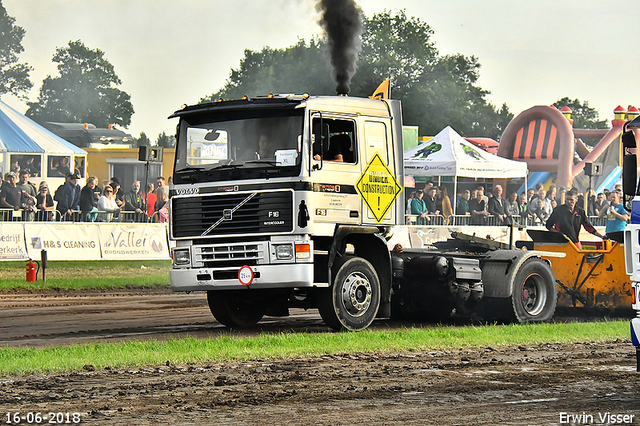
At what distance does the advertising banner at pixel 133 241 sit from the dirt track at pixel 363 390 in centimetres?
1074

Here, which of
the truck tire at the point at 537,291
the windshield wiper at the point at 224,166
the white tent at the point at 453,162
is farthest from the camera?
the white tent at the point at 453,162

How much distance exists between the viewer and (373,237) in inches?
521

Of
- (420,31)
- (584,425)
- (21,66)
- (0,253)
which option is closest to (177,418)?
(584,425)

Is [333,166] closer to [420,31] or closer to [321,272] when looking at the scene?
[321,272]

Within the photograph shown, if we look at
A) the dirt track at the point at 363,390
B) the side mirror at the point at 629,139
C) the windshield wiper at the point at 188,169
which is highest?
the windshield wiper at the point at 188,169

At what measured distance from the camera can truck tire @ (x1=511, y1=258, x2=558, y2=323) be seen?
14.4 metres

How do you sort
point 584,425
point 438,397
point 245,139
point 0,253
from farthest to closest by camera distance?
point 0,253 → point 245,139 → point 438,397 → point 584,425

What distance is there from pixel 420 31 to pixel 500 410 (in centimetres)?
9801

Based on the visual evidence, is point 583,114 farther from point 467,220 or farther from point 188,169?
point 188,169

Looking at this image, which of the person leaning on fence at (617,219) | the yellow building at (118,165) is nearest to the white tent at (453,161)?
the person leaning on fence at (617,219)

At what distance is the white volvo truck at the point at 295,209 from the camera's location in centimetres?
1222

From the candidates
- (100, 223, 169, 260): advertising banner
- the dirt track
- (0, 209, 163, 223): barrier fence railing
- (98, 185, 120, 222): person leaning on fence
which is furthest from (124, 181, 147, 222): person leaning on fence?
the dirt track

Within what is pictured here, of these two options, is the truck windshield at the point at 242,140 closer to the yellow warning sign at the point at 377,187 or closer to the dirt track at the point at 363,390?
the yellow warning sign at the point at 377,187

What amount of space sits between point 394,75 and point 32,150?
67.7 meters
